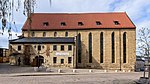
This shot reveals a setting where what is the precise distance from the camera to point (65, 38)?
69.0 m

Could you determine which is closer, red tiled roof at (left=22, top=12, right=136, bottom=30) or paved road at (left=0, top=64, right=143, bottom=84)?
paved road at (left=0, top=64, right=143, bottom=84)

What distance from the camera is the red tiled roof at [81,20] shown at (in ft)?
239

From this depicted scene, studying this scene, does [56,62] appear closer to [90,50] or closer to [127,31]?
[90,50]

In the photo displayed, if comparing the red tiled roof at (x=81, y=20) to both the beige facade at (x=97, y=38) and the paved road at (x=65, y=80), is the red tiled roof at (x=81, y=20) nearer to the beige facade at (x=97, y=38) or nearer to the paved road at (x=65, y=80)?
the beige facade at (x=97, y=38)

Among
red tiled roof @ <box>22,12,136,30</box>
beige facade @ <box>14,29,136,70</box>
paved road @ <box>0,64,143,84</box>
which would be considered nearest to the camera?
paved road @ <box>0,64,143,84</box>

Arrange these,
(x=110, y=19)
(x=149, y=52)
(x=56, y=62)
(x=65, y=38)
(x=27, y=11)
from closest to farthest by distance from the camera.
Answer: (x=27, y=11)
(x=149, y=52)
(x=56, y=62)
(x=65, y=38)
(x=110, y=19)

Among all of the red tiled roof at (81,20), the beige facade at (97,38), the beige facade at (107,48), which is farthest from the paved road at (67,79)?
the red tiled roof at (81,20)

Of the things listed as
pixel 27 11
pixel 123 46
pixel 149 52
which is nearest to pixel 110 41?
pixel 123 46

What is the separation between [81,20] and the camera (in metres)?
75.7

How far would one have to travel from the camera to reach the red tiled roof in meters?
72.8

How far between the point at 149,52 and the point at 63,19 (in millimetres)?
33557

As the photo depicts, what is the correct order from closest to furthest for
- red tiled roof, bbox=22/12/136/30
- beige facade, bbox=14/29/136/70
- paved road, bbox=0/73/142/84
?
1. paved road, bbox=0/73/142/84
2. beige facade, bbox=14/29/136/70
3. red tiled roof, bbox=22/12/136/30

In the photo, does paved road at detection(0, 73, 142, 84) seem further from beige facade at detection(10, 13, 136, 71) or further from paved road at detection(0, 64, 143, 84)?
beige facade at detection(10, 13, 136, 71)

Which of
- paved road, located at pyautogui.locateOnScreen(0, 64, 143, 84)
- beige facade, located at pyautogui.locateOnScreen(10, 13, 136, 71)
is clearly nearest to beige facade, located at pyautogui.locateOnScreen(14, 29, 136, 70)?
beige facade, located at pyautogui.locateOnScreen(10, 13, 136, 71)
